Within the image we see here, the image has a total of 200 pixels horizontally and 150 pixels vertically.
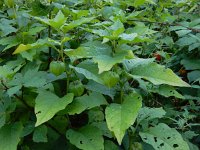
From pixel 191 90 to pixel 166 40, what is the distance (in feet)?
1.63

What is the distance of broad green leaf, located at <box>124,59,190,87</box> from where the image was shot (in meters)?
1.23

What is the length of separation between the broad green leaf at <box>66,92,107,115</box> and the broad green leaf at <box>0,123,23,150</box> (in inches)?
8.9

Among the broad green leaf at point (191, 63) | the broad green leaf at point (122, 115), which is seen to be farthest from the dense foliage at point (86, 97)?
the broad green leaf at point (191, 63)

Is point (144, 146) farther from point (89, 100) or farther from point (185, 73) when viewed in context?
point (185, 73)

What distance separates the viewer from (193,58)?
2.28 meters

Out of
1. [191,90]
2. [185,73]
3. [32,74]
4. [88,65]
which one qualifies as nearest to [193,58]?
[185,73]

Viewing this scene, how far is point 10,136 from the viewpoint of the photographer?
1294mm

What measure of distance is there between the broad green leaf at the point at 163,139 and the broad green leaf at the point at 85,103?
25cm

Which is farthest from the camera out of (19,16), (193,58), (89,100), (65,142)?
(193,58)

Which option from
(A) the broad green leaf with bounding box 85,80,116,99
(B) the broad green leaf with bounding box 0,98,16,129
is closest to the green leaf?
(B) the broad green leaf with bounding box 0,98,16,129

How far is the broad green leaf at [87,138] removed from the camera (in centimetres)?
126

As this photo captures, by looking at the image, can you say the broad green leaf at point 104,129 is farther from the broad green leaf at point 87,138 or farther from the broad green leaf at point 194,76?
the broad green leaf at point 194,76

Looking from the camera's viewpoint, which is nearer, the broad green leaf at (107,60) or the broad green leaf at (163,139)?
the broad green leaf at (107,60)

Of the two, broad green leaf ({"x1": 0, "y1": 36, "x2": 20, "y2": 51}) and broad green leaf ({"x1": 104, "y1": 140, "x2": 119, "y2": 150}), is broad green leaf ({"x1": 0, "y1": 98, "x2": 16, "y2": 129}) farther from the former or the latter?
broad green leaf ({"x1": 0, "y1": 36, "x2": 20, "y2": 51})
